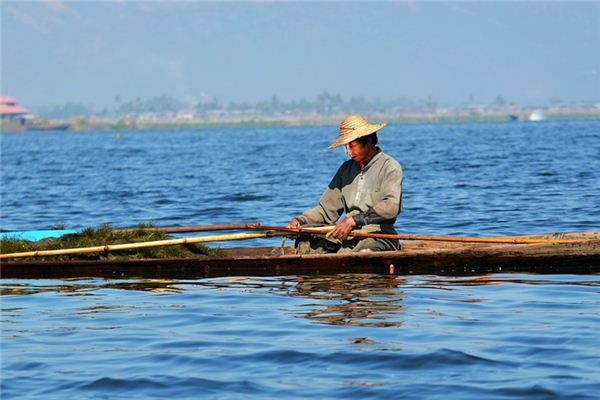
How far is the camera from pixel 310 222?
11633 millimetres

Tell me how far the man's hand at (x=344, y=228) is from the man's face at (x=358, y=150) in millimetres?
631

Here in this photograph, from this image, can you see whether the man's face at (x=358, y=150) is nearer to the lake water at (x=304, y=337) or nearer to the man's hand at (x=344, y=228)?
the man's hand at (x=344, y=228)

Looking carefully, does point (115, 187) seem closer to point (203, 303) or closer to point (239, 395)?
point (203, 303)

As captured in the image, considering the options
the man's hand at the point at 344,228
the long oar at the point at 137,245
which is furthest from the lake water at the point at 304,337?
the man's hand at the point at 344,228

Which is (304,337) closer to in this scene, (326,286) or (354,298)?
(354,298)

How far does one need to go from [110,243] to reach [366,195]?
2.99 metres

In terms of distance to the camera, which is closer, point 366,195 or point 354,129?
point 354,129

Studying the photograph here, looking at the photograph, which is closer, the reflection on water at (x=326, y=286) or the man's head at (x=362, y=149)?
the reflection on water at (x=326, y=286)

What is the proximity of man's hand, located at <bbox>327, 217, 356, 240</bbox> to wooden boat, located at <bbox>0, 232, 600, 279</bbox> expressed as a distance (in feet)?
0.92

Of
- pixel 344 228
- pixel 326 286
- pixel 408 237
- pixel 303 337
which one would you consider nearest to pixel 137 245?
pixel 326 286

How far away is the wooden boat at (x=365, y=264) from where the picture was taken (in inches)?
445

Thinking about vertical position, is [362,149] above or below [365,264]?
above

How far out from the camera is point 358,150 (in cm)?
1116

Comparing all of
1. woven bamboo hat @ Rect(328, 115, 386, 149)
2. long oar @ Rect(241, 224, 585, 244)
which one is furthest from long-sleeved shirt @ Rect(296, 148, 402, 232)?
woven bamboo hat @ Rect(328, 115, 386, 149)
